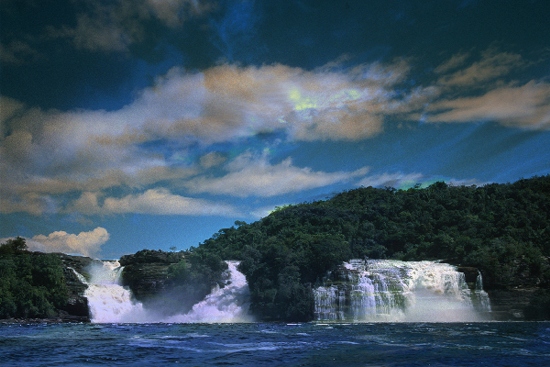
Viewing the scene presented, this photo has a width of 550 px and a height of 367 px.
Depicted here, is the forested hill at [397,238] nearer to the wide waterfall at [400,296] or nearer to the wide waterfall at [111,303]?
the wide waterfall at [400,296]

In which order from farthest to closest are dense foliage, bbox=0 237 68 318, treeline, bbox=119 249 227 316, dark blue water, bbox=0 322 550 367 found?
1. treeline, bbox=119 249 227 316
2. dense foliage, bbox=0 237 68 318
3. dark blue water, bbox=0 322 550 367

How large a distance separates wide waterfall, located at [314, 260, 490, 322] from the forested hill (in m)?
2.10

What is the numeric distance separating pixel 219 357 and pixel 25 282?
37.3 meters

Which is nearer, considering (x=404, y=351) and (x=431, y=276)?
(x=404, y=351)

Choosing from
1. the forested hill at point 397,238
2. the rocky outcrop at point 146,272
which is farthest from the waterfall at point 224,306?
the rocky outcrop at point 146,272

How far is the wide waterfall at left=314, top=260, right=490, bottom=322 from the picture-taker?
46656 mm

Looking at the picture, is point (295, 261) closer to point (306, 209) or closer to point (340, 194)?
point (306, 209)

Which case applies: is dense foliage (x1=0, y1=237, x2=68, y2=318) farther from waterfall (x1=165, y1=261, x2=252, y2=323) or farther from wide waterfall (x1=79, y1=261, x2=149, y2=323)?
waterfall (x1=165, y1=261, x2=252, y2=323)

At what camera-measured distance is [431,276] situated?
161ft

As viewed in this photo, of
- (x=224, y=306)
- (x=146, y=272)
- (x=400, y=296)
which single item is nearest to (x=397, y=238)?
(x=400, y=296)

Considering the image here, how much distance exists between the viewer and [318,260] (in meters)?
51.8

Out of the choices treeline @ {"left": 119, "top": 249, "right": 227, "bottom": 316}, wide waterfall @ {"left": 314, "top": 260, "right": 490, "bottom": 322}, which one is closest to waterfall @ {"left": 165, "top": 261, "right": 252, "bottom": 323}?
treeline @ {"left": 119, "top": 249, "right": 227, "bottom": 316}

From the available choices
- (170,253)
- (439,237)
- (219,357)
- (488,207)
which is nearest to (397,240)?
(439,237)

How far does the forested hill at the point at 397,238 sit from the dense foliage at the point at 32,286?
53.1 feet
